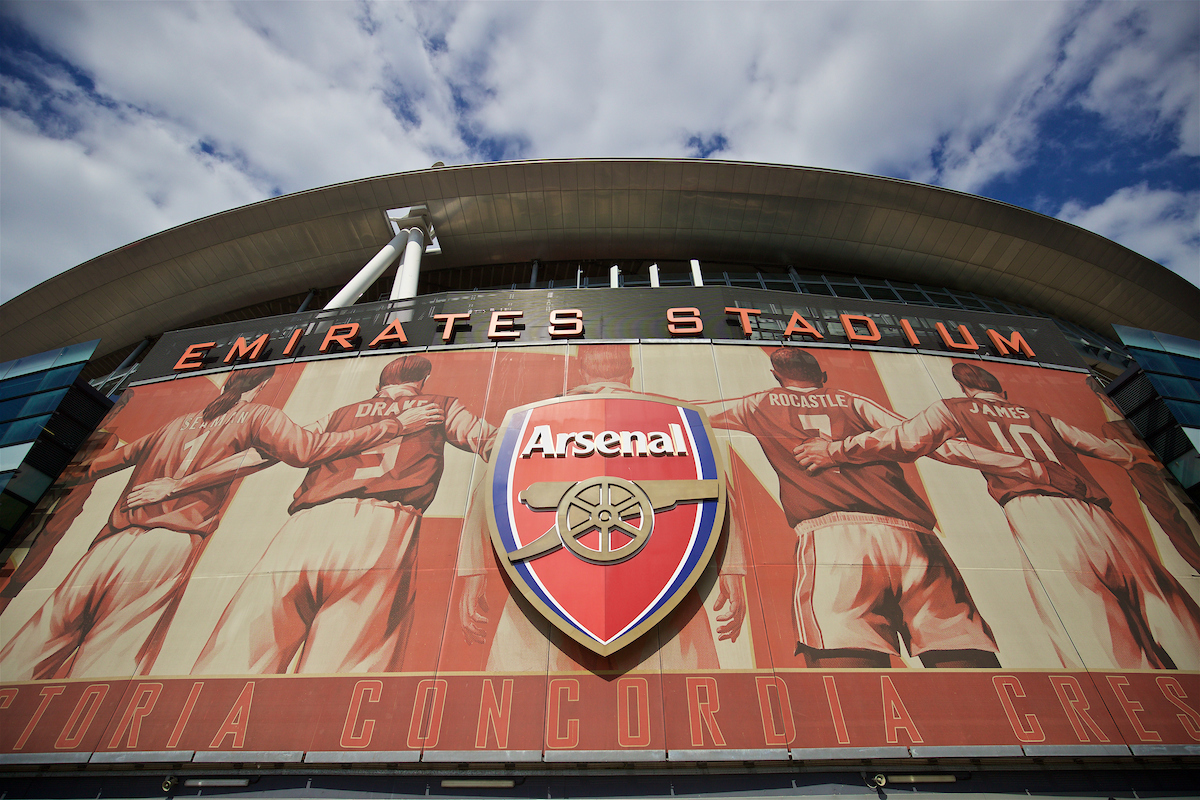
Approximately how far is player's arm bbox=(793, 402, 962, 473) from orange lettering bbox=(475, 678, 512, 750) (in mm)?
8421

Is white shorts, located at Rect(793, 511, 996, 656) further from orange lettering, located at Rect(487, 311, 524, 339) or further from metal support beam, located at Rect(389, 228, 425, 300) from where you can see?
metal support beam, located at Rect(389, 228, 425, 300)

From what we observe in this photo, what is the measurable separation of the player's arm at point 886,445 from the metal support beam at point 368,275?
55.0 feet

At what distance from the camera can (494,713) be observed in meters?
9.85

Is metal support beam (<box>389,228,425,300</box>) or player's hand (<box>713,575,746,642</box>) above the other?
metal support beam (<box>389,228,425,300</box>)

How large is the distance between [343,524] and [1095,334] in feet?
113

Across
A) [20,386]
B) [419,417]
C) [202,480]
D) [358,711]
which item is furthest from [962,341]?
[20,386]

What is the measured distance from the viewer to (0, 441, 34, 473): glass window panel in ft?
→ 48.6

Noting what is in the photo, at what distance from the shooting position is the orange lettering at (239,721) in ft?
32.6

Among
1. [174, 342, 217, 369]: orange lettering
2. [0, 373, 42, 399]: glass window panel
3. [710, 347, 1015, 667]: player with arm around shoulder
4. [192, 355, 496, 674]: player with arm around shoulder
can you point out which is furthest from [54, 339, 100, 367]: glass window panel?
[710, 347, 1015, 667]: player with arm around shoulder

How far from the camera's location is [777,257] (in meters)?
25.6

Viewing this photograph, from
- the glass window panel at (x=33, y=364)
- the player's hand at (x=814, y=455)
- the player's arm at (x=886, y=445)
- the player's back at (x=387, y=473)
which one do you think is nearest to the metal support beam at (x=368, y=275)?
the player's back at (x=387, y=473)

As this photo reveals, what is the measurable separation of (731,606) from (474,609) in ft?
17.2

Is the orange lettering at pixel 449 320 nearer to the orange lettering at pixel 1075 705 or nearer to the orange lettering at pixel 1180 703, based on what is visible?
the orange lettering at pixel 1075 705

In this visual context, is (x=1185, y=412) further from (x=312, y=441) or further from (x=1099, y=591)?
(x=312, y=441)
